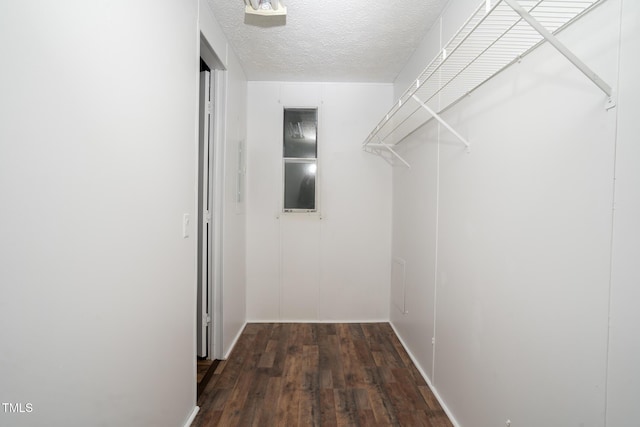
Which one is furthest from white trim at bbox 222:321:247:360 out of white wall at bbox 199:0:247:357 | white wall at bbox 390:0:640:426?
white wall at bbox 390:0:640:426

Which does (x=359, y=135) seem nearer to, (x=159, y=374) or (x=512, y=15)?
(x=512, y=15)

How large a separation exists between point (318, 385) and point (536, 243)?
5.72 ft

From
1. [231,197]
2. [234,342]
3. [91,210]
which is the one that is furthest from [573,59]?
[234,342]

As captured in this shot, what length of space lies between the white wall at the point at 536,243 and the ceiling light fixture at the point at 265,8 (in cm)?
109

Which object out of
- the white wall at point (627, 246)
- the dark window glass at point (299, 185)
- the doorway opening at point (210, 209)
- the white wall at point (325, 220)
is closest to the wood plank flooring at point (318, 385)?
the doorway opening at point (210, 209)

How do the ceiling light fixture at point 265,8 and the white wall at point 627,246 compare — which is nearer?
the white wall at point 627,246

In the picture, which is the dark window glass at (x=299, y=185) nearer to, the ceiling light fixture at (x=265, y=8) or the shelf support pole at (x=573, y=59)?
the ceiling light fixture at (x=265, y=8)

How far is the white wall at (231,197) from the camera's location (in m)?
2.44

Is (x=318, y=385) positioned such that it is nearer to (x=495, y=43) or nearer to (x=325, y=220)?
(x=325, y=220)

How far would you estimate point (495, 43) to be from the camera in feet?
3.97

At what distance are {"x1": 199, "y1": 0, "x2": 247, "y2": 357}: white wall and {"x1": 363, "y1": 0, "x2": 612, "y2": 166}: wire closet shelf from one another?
1400mm

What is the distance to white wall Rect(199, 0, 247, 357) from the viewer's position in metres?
2.44

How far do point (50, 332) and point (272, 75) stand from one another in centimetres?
291

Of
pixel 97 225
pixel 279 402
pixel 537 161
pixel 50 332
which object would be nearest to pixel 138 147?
pixel 97 225
